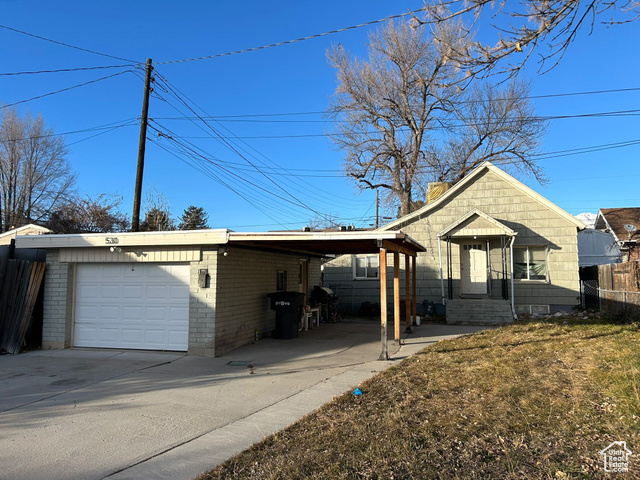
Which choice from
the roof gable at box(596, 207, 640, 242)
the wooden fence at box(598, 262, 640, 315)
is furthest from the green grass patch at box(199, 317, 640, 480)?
the roof gable at box(596, 207, 640, 242)

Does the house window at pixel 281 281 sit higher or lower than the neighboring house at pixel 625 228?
lower

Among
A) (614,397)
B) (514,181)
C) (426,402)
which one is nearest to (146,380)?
(426,402)

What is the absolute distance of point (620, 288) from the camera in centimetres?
Result: 1354

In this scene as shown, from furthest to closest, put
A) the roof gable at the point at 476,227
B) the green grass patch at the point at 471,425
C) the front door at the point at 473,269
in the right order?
the front door at the point at 473,269
the roof gable at the point at 476,227
the green grass patch at the point at 471,425

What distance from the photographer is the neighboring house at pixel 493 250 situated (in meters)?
16.2

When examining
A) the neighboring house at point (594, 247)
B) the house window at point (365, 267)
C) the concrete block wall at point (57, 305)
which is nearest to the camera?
the concrete block wall at point (57, 305)

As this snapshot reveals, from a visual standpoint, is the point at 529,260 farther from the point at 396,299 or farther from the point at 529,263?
the point at 396,299

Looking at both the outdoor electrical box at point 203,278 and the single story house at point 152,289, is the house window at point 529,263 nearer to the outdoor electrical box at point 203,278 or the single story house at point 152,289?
the single story house at point 152,289

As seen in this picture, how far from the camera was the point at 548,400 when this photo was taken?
569cm

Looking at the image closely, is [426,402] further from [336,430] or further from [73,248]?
[73,248]

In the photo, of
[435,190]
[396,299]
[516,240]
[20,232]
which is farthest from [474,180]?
[20,232]

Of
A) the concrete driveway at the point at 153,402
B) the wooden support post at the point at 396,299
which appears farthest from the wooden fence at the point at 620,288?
the wooden support post at the point at 396,299

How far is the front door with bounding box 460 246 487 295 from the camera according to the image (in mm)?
17203

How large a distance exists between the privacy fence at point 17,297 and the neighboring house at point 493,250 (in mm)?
12384
